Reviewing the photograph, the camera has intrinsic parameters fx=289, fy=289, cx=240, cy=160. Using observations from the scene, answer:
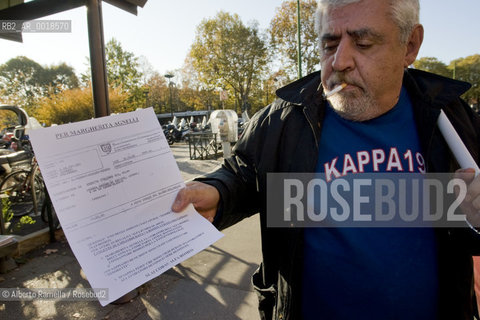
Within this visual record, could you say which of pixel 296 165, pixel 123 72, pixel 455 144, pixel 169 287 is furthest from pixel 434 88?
pixel 123 72

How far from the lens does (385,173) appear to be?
49.1 inches

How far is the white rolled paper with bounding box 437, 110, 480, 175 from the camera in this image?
104 centimetres

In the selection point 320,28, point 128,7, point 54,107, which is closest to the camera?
point 320,28

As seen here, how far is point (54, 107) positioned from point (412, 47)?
30467 millimetres

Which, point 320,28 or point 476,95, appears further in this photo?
point 476,95

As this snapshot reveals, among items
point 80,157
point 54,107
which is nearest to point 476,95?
point 54,107

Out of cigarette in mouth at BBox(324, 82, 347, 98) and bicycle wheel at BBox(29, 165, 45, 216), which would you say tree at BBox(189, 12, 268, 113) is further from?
cigarette in mouth at BBox(324, 82, 347, 98)

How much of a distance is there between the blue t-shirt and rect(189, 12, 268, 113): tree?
31.9 meters

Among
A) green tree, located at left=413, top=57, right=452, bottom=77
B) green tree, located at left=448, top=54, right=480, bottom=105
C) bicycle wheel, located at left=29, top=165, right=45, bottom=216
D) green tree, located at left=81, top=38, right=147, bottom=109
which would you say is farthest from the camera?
green tree, located at left=413, top=57, right=452, bottom=77

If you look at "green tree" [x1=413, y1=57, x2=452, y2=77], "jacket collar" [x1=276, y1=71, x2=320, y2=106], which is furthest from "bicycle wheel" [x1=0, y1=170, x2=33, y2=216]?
"green tree" [x1=413, y1=57, x2=452, y2=77]

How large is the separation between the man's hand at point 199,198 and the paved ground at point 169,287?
185 cm

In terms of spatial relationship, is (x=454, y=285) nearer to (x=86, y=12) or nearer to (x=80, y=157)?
(x=80, y=157)

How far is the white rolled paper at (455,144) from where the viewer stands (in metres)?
1.04

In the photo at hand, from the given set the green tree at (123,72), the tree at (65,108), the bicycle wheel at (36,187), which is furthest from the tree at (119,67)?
the bicycle wheel at (36,187)
